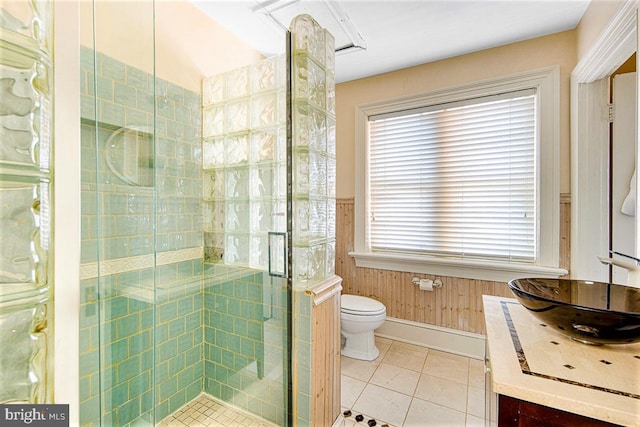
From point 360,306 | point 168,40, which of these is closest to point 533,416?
point 360,306

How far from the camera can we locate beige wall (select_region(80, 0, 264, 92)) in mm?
1053

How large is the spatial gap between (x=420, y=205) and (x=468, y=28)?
1.34 metres

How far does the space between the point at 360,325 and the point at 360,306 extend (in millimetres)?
148

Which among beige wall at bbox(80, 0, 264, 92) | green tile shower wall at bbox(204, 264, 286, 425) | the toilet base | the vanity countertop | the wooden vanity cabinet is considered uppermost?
beige wall at bbox(80, 0, 264, 92)

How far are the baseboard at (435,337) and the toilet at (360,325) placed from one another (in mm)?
278

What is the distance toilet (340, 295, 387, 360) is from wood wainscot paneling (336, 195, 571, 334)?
321 mm

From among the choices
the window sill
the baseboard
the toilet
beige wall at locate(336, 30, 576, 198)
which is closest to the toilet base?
the toilet

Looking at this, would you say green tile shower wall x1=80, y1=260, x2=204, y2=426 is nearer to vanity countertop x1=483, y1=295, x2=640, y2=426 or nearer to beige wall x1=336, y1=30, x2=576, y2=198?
vanity countertop x1=483, y1=295, x2=640, y2=426

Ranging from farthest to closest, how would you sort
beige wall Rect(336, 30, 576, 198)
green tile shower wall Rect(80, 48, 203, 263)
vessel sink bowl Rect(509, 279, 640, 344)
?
beige wall Rect(336, 30, 576, 198), green tile shower wall Rect(80, 48, 203, 263), vessel sink bowl Rect(509, 279, 640, 344)

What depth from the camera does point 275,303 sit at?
1572mm

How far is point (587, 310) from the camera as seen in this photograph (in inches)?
30.9

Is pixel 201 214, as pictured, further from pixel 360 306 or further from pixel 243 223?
pixel 360 306

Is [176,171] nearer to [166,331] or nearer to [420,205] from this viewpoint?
[166,331]

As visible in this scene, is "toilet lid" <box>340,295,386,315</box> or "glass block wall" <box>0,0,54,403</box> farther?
"toilet lid" <box>340,295,386,315</box>
